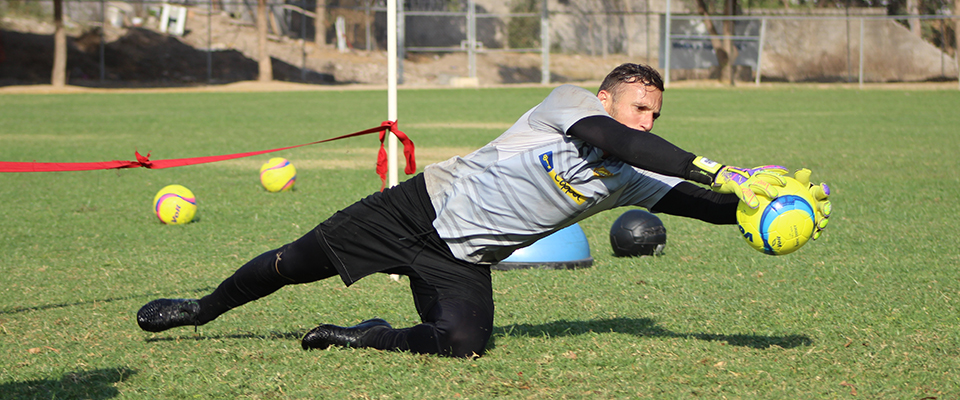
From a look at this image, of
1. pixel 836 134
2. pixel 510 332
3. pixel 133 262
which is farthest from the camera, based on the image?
pixel 836 134

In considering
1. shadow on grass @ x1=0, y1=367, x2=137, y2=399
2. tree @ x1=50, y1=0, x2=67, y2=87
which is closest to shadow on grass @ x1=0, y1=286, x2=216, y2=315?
shadow on grass @ x1=0, y1=367, x2=137, y2=399

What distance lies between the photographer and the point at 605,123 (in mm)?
3389

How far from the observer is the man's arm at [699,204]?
12.8 ft

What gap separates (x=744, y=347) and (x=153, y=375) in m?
2.90

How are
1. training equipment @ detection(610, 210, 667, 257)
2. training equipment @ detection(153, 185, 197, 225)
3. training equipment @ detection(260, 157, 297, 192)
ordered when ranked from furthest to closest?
training equipment @ detection(260, 157, 297, 192), training equipment @ detection(153, 185, 197, 225), training equipment @ detection(610, 210, 667, 257)

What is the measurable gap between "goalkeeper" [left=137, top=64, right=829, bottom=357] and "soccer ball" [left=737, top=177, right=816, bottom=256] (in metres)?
0.22

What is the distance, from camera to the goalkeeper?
3664 mm

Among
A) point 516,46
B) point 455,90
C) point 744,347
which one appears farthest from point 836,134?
point 516,46

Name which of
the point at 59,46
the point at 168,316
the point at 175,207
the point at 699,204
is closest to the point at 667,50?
the point at 59,46

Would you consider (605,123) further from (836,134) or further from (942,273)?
(836,134)

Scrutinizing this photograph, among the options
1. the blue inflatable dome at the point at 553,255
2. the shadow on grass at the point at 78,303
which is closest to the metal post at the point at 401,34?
the blue inflatable dome at the point at 553,255

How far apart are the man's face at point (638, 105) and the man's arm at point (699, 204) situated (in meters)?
0.53

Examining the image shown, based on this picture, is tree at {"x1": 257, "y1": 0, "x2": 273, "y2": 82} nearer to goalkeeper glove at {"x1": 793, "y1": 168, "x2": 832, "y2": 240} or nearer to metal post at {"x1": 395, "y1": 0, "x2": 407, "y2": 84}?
metal post at {"x1": 395, "y1": 0, "x2": 407, "y2": 84}

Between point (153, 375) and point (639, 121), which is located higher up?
point (639, 121)
